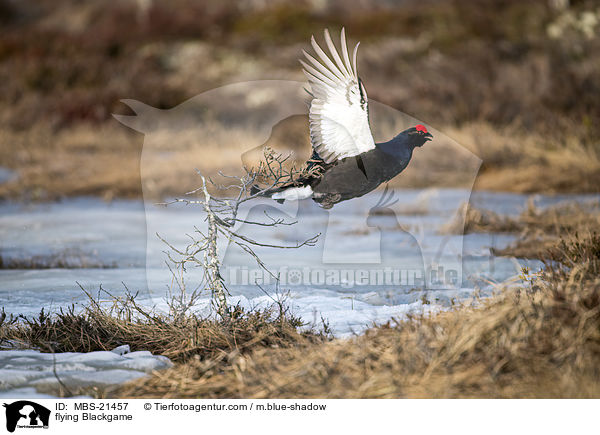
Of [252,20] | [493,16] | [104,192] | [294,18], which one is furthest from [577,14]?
[104,192]

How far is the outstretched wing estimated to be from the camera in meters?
2.54

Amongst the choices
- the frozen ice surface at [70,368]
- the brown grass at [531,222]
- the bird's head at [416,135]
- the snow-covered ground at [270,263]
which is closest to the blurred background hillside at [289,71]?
the snow-covered ground at [270,263]

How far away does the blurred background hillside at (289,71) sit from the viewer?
25.7 ft

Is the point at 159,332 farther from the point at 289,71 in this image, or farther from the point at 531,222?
the point at 289,71

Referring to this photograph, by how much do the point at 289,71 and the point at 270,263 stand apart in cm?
951

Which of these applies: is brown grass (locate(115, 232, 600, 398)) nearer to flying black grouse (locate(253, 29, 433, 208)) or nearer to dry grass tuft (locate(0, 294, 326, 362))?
dry grass tuft (locate(0, 294, 326, 362))

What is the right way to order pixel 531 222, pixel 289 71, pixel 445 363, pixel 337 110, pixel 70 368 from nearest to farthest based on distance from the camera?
1. pixel 445 363
2. pixel 70 368
3. pixel 337 110
4. pixel 531 222
5. pixel 289 71

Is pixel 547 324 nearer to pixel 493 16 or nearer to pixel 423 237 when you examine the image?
pixel 423 237

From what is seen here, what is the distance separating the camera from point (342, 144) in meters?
2.69

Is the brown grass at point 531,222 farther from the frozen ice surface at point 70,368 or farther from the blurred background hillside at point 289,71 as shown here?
the frozen ice surface at point 70,368

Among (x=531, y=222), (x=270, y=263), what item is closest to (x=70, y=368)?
(x=270, y=263)

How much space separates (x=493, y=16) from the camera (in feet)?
42.2

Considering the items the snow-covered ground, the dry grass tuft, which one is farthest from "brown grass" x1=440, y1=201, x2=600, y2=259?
the dry grass tuft

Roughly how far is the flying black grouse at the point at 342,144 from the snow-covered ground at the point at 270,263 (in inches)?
23.8
